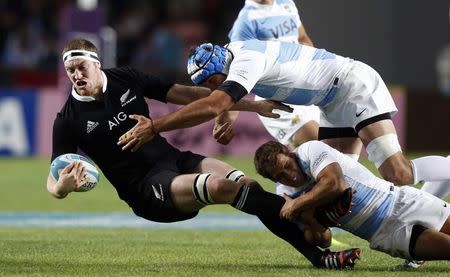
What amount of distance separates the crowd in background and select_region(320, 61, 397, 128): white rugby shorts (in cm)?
1295

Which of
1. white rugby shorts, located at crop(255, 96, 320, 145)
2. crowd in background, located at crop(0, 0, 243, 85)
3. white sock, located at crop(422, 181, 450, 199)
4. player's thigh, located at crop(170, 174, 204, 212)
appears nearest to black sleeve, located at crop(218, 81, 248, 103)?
player's thigh, located at crop(170, 174, 204, 212)

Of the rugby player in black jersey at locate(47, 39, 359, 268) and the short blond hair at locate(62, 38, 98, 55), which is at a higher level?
the short blond hair at locate(62, 38, 98, 55)

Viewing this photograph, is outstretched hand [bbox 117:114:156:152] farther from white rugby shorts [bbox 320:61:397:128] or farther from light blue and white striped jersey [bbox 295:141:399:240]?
white rugby shorts [bbox 320:61:397:128]

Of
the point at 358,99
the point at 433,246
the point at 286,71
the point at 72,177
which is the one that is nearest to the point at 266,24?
the point at 358,99

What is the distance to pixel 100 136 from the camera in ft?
30.2

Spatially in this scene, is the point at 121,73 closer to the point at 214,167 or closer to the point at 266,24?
the point at 214,167

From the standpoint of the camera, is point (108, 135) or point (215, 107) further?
point (108, 135)

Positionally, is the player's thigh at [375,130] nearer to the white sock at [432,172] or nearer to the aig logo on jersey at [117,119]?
the white sock at [432,172]

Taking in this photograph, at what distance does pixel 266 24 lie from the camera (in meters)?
11.7

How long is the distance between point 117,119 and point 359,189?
6.92 ft

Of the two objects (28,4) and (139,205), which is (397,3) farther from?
(139,205)

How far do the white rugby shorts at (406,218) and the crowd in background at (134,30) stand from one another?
14212mm

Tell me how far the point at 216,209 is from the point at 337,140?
610 cm

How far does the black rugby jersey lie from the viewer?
919cm
